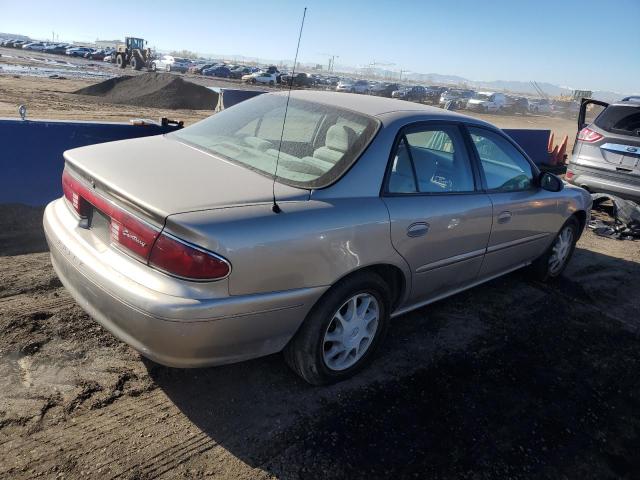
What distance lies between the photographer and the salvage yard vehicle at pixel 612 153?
7.24 m

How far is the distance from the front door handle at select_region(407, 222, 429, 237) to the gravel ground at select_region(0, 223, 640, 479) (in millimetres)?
903

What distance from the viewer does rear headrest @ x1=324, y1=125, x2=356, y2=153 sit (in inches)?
116

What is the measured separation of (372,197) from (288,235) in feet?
2.19

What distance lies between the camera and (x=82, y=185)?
276 centimetres

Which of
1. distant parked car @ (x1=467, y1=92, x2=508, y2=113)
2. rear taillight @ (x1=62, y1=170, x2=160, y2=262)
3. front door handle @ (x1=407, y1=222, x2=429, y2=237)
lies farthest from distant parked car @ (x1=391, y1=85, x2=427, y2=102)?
rear taillight @ (x1=62, y1=170, x2=160, y2=262)

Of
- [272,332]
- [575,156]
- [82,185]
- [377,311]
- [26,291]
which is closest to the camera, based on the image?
[272,332]

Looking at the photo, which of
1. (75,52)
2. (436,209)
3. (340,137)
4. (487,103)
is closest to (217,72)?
(75,52)

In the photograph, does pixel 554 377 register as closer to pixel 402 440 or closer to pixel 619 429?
pixel 619 429

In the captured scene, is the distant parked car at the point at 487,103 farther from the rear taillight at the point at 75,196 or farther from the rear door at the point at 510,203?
→ the rear taillight at the point at 75,196

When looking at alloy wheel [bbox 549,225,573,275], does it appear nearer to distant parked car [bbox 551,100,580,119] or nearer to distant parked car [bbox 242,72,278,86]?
distant parked car [bbox 242,72,278,86]

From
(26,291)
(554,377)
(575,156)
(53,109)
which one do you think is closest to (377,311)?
(554,377)

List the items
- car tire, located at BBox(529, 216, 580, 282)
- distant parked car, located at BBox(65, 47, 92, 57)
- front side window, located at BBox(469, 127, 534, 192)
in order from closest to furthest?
front side window, located at BBox(469, 127, 534, 192) → car tire, located at BBox(529, 216, 580, 282) → distant parked car, located at BBox(65, 47, 92, 57)

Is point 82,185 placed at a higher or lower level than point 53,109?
higher

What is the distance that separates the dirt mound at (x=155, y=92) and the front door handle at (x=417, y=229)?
66.7 ft
